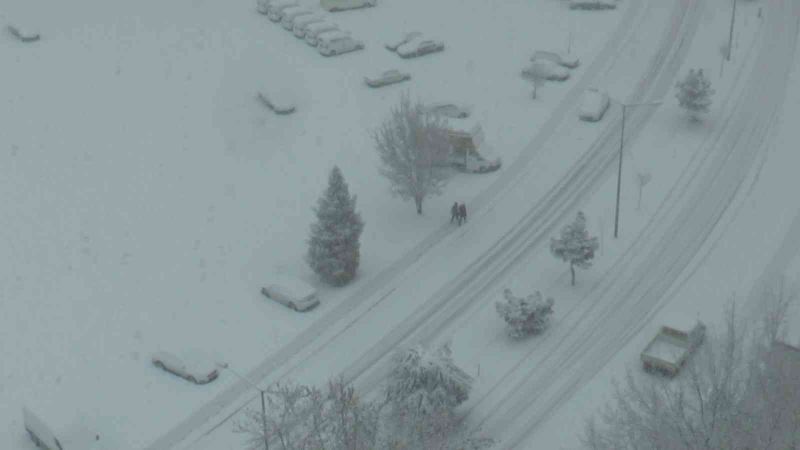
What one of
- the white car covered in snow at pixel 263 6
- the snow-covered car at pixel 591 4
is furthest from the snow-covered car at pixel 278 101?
the snow-covered car at pixel 591 4

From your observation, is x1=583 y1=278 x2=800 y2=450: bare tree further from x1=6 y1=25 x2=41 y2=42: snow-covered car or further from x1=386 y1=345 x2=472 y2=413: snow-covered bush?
x1=6 y1=25 x2=41 y2=42: snow-covered car

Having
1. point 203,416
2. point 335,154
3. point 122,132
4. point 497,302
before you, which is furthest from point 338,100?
point 203,416

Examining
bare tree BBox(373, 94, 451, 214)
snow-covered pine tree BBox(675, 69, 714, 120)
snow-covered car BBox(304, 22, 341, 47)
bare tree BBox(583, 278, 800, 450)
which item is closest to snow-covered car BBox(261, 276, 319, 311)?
bare tree BBox(373, 94, 451, 214)

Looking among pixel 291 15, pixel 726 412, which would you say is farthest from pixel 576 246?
pixel 291 15

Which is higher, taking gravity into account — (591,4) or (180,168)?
(180,168)

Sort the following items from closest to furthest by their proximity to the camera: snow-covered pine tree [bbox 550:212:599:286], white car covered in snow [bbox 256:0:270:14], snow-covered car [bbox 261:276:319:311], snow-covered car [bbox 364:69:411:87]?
snow-covered car [bbox 261:276:319:311] → snow-covered pine tree [bbox 550:212:599:286] → snow-covered car [bbox 364:69:411:87] → white car covered in snow [bbox 256:0:270:14]

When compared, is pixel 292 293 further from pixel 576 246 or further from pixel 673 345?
pixel 673 345

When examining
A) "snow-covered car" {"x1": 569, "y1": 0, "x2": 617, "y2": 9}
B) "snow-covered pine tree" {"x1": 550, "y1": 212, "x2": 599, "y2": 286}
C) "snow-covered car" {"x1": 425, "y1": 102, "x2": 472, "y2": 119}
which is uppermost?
"snow-covered pine tree" {"x1": 550, "y1": 212, "x2": 599, "y2": 286}
